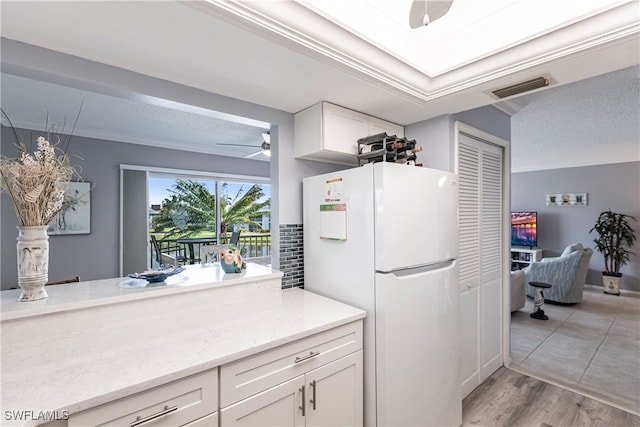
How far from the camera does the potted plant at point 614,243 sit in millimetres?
5199

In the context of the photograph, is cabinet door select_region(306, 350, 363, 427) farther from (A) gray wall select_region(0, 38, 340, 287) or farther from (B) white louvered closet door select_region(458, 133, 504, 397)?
(B) white louvered closet door select_region(458, 133, 504, 397)

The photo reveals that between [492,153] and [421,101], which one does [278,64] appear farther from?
[492,153]

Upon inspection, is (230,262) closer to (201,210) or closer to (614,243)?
(201,210)

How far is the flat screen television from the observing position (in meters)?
6.37

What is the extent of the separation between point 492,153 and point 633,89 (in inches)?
59.7

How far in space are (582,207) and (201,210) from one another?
24.5ft

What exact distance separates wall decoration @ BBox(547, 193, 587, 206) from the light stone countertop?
22.1ft

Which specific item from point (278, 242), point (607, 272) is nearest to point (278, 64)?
point (278, 242)

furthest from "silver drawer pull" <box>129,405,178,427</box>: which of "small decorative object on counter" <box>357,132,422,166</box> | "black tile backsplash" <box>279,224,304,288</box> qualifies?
"small decorative object on counter" <box>357,132,422,166</box>

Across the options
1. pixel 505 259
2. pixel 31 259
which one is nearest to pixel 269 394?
pixel 31 259

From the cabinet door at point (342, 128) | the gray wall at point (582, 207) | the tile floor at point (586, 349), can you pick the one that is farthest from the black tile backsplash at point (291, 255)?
the gray wall at point (582, 207)

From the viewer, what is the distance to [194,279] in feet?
5.77

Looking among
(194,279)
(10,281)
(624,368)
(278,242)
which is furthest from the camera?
(10,281)

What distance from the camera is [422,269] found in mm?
1716
